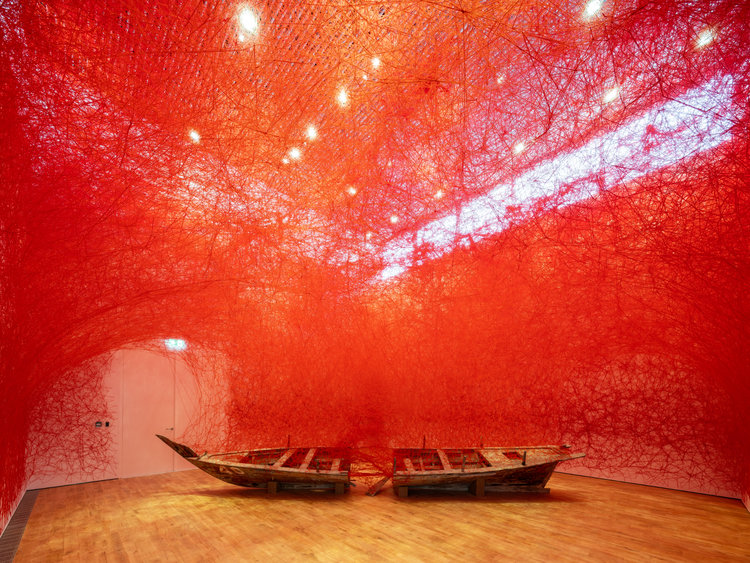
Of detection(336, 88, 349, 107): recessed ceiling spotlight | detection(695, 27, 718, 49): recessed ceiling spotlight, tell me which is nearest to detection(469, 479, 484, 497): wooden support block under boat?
detection(336, 88, 349, 107): recessed ceiling spotlight

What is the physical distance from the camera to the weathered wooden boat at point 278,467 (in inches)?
233

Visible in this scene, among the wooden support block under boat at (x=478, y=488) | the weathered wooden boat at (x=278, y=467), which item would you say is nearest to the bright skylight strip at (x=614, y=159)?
the wooden support block under boat at (x=478, y=488)

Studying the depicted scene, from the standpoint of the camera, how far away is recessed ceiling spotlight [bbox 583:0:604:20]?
11.3 feet

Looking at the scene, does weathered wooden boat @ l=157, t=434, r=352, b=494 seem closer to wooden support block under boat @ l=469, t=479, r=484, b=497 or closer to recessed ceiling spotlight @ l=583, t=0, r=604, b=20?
wooden support block under boat @ l=469, t=479, r=484, b=497

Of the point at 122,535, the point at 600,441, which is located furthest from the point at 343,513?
the point at 600,441

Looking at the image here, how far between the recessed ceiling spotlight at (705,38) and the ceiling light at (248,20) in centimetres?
360

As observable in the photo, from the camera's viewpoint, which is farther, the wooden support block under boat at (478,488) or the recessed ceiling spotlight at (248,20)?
the wooden support block under boat at (478,488)

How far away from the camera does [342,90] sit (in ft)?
14.5

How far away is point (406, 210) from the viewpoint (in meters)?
5.67

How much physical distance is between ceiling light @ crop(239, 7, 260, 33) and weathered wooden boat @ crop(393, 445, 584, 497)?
5501 millimetres

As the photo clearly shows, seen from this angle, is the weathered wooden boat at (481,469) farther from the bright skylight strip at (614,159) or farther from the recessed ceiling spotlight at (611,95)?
the recessed ceiling spotlight at (611,95)

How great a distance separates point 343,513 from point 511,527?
6.81 feet

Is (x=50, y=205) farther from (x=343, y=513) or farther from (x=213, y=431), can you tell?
(x=213, y=431)

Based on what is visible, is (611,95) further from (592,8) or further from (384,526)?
(384,526)
